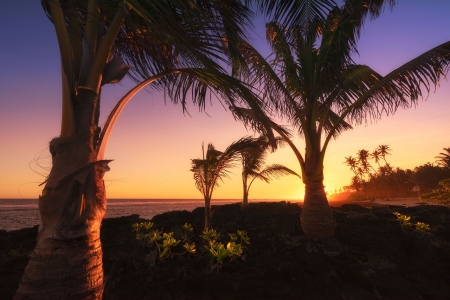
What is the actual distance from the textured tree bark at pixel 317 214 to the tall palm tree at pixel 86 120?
385cm

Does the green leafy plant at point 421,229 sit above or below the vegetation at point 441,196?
below

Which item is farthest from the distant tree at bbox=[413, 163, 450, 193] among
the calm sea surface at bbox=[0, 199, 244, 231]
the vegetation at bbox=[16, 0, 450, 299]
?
the vegetation at bbox=[16, 0, 450, 299]

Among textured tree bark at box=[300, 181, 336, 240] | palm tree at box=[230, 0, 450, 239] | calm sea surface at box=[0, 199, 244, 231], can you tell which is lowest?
calm sea surface at box=[0, 199, 244, 231]

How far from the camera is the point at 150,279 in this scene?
3773 millimetres

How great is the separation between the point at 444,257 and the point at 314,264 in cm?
303

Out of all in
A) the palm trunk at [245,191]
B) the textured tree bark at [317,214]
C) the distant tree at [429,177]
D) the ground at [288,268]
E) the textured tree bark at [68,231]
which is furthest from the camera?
the distant tree at [429,177]

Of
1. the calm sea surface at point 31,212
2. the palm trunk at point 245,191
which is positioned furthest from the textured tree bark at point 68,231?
the calm sea surface at point 31,212

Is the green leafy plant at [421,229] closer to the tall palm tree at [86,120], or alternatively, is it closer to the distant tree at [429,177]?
the tall palm tree at [86,120]

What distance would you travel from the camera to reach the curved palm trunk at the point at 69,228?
160 cm

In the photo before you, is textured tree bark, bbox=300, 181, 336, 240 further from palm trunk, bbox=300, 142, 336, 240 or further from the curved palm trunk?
the curved palm trunk

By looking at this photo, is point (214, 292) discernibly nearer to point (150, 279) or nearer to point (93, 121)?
point (150, 279)

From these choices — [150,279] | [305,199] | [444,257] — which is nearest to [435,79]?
[305,199]

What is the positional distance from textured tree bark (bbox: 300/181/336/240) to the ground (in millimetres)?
212

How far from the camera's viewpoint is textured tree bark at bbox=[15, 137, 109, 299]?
5.24ft
